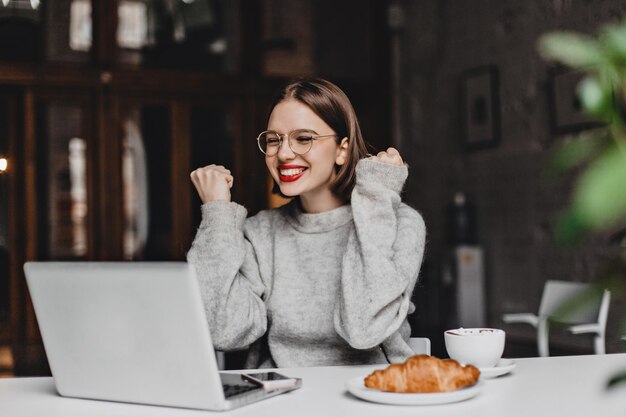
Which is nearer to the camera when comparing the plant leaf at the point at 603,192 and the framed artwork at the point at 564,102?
Result: the plant leaf at the point at 603,192

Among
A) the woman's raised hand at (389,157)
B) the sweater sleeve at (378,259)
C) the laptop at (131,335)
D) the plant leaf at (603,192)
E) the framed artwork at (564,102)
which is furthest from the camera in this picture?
the framed artwork at (564,102)

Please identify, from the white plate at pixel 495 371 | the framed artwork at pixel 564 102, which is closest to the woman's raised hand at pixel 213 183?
the white plate at pixel 495 371

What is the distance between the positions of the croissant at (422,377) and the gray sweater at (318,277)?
1.37ft

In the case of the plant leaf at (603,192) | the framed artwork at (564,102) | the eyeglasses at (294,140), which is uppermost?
the framed artwork at (564,102)

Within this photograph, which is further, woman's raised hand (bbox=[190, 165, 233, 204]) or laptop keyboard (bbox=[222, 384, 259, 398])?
woman's raised hand (bbox=[190, 165, 233, 204])

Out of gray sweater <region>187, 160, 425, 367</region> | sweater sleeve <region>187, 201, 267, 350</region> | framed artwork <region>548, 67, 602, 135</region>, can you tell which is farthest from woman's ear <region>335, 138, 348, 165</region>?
framed artwork <region>548, 67, 602, 135</region>

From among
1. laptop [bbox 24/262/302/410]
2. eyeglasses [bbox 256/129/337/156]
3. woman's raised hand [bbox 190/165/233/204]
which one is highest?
eyeglasses [bbox 256/129/337/156]

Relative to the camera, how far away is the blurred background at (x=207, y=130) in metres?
5.19

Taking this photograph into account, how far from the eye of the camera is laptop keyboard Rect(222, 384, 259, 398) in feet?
4.08

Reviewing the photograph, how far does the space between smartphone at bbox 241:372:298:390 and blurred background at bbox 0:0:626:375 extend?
3688 mm

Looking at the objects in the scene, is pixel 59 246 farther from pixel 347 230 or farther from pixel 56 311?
pixel 56 311

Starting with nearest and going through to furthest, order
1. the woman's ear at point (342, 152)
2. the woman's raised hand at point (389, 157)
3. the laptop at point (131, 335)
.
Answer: the laptop at point (131, 335)
the woman's raised hand at point (389, 157)
the woman's ear at point (342, 152)

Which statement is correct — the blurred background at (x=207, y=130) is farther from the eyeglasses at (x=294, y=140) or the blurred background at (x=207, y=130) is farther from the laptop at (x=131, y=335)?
the laptop at (x=131, y=335)

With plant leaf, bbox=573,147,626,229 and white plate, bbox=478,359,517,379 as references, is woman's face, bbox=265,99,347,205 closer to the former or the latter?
white plate, bbox=478,359,517,379
